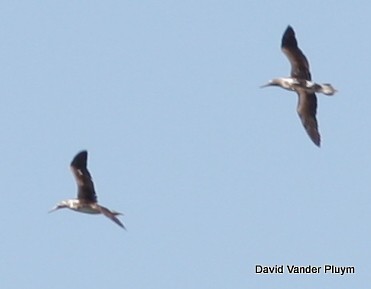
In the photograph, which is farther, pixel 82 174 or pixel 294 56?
pixel 294 56

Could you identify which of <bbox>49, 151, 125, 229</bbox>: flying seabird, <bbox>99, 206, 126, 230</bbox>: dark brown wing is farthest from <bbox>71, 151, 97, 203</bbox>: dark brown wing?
<bbox>99, 206, 126, 230</bbox>: dark brown wing

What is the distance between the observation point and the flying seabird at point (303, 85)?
127ft

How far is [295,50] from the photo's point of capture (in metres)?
38.8

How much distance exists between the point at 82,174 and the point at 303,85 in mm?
5635

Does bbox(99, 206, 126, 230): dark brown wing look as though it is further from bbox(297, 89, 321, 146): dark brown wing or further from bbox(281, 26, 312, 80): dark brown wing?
bbox(281, 26, 312, 80): dark brown wing

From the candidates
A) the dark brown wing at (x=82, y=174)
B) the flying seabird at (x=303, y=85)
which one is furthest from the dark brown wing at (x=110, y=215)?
the flying seabird at (x=303, y=85)

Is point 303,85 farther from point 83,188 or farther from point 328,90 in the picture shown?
point 83,188

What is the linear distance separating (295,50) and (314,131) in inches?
74.8

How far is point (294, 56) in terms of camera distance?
128 feet

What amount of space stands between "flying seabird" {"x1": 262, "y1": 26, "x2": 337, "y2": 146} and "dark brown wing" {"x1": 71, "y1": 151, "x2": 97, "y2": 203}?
5.31 metres

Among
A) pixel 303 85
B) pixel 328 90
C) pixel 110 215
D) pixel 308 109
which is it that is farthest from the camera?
pixel 308 109

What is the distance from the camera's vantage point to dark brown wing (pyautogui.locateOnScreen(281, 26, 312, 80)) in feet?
127

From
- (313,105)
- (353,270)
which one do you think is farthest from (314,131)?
(353,270)

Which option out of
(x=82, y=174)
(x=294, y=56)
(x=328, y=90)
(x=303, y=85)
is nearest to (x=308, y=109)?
(x=303, y=85)
